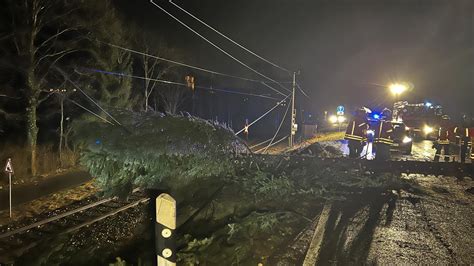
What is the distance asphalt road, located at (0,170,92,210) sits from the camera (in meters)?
11.5

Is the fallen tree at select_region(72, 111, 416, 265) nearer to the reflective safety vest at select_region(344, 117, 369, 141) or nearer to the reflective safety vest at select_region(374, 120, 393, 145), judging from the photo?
the reflective safety vest at select_region(374, 120, 393, 145)

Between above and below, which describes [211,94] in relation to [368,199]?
above

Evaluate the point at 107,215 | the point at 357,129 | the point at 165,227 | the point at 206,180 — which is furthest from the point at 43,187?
the point at 357,129

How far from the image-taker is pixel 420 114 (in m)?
21.0

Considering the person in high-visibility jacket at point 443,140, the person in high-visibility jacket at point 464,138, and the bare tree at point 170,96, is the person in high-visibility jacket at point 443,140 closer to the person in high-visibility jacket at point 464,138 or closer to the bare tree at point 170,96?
the person in high-visibility jacket at point 464,138

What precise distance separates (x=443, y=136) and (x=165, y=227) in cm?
1412

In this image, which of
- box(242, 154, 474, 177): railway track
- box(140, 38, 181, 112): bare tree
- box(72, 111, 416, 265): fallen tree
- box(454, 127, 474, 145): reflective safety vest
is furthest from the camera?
box(140, 38, 181, 112): bare tree

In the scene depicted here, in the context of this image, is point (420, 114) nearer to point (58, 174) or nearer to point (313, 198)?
point (313, 198)

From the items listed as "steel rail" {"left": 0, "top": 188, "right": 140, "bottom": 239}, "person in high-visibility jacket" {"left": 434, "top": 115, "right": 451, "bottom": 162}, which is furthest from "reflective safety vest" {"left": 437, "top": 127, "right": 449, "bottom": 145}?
"steel rail" {"left": 0, "top": 188, "right": 140, "bottom": 239}

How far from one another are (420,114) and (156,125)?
19334 millimetres

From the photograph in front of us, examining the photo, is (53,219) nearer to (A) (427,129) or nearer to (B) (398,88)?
(B) (398,88)

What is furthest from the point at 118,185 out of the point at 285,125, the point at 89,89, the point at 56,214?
the point at 285,125

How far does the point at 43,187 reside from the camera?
A: 43.3ft

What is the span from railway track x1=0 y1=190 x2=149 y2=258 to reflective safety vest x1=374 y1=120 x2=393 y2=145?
850cm
